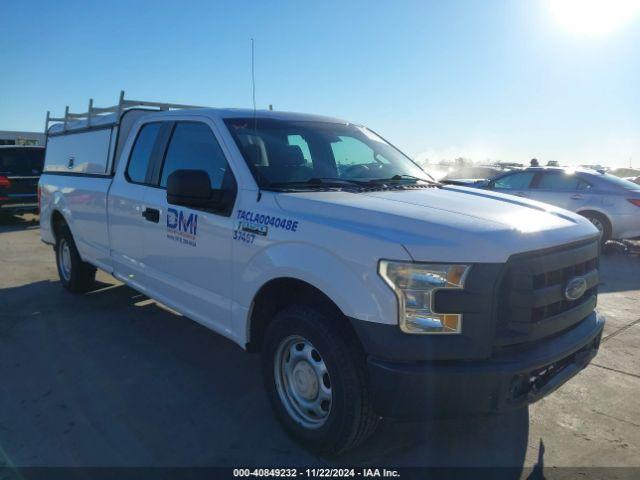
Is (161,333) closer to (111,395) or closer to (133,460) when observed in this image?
(111,395)

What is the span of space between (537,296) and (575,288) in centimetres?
40

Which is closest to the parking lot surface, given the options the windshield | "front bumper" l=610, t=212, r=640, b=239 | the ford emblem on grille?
the ford emblem on grille

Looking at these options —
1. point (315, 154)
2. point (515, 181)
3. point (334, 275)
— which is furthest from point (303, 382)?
point (515, 181)

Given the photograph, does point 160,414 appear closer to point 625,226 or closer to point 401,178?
point 401,178

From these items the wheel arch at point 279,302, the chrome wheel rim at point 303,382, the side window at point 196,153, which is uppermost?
the side window at point 196,153

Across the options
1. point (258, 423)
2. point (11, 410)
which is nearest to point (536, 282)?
point (258, 423)

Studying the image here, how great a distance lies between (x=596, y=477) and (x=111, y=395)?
3070 mm

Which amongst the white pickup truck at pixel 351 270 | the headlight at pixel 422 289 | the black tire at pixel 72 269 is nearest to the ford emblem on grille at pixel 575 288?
the white pickup truck at pixel 351 270

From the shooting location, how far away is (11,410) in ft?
11.1

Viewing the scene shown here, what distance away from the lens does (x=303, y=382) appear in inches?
116

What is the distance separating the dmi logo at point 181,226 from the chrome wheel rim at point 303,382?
111 centimetres

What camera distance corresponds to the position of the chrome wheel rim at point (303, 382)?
2.83 metres

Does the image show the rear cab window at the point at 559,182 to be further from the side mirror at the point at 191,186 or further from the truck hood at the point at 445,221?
the side mirror at the point at 191,186

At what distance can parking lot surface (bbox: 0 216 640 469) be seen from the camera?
2914mm
